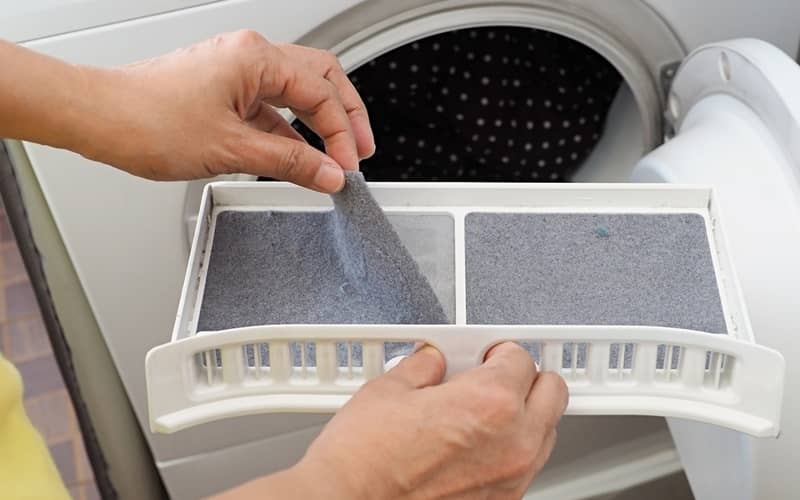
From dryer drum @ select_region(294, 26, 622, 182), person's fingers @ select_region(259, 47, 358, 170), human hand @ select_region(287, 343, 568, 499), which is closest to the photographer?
human hand @ select_region(287, 343, 568, 499)

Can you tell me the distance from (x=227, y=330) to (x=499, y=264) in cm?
18

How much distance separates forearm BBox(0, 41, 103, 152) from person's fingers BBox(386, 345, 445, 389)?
242 mm

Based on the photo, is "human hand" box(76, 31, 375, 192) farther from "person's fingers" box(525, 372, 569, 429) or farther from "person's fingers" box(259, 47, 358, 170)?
"person's fingers" box(525, 372, 569, 429)

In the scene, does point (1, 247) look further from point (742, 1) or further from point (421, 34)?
point (742, 1)

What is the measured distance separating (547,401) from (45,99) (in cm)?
35

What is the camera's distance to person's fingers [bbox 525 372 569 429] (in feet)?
1.60

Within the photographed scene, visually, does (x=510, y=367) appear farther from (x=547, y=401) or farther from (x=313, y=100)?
(x=313, y=100)

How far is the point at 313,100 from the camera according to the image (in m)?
0.58

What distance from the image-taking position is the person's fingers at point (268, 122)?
61 centimetres

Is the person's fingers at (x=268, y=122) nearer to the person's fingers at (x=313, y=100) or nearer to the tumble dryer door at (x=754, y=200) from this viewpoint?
the person's fingers at (x=313, y=100)

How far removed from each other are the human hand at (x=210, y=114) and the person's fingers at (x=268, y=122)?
27 mm

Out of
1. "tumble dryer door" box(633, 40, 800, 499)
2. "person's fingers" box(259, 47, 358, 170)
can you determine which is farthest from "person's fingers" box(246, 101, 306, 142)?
"tumble dryer door" box(633, 40, 800, 499)

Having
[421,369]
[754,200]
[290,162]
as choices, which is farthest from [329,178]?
[754,200]

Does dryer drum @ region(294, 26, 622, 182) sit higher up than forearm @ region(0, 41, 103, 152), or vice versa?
forearm @ region(0, 41, 103, 152)
